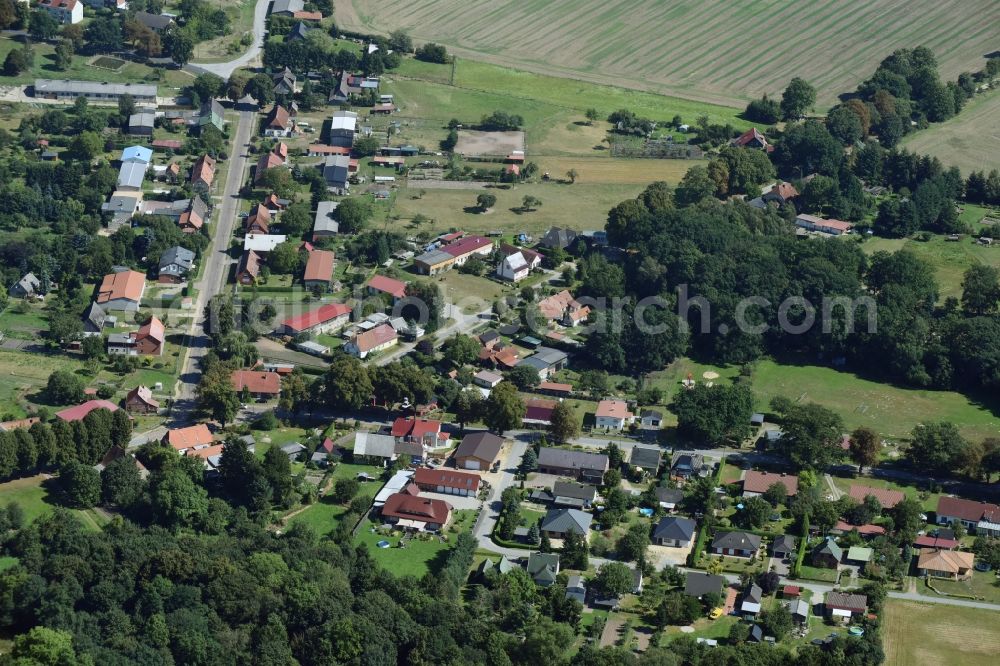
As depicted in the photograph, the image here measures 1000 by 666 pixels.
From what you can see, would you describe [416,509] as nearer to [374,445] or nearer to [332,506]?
[332,506]

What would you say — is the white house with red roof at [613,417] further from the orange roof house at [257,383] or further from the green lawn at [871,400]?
the orange roof house at [257,383]

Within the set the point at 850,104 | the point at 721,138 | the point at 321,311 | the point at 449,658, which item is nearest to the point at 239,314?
the point at 321,311

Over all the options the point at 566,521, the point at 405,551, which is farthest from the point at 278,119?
the point at 566,521

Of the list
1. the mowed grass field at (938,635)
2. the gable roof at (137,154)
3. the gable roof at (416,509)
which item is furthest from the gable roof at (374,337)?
the mowed grass field at (938,635)

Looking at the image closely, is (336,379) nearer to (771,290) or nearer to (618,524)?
(618,524)

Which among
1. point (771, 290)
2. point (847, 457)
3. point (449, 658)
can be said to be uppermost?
point (771, 290)

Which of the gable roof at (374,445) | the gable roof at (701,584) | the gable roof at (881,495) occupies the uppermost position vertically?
the gable roof at (881,495)

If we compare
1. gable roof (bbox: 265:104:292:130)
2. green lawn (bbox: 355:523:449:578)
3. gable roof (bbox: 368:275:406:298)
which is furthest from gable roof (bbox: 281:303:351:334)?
gable roof (bbox: 265:104:292:130)
